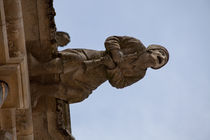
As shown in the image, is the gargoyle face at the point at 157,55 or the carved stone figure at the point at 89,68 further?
the gargoyle face at the point at 157,55

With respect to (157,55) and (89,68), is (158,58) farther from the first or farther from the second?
(89,68)

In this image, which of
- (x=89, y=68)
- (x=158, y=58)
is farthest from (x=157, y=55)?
(x=89, y=68)

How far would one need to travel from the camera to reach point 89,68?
352 inches

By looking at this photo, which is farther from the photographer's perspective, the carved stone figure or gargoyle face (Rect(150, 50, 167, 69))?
gargoyle face (Rect(150, 50, 167, 69))

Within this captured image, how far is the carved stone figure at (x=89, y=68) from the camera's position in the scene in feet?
28.8

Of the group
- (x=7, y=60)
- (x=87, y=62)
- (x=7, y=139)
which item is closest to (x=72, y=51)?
(x=87, y=62)

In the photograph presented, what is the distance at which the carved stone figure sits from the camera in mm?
8766

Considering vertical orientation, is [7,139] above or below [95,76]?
below

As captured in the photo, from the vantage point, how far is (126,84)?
9367 millimetres

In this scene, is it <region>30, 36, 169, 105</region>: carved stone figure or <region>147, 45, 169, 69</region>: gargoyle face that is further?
<region>147, 45, 169, 69</region>: gargoyle face

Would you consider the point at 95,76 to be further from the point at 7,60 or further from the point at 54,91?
the point at 7,60

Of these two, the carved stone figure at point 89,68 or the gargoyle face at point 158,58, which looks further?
the gargoyle face at point 158,58

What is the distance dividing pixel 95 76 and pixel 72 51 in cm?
89

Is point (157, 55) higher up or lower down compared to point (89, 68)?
higher up
